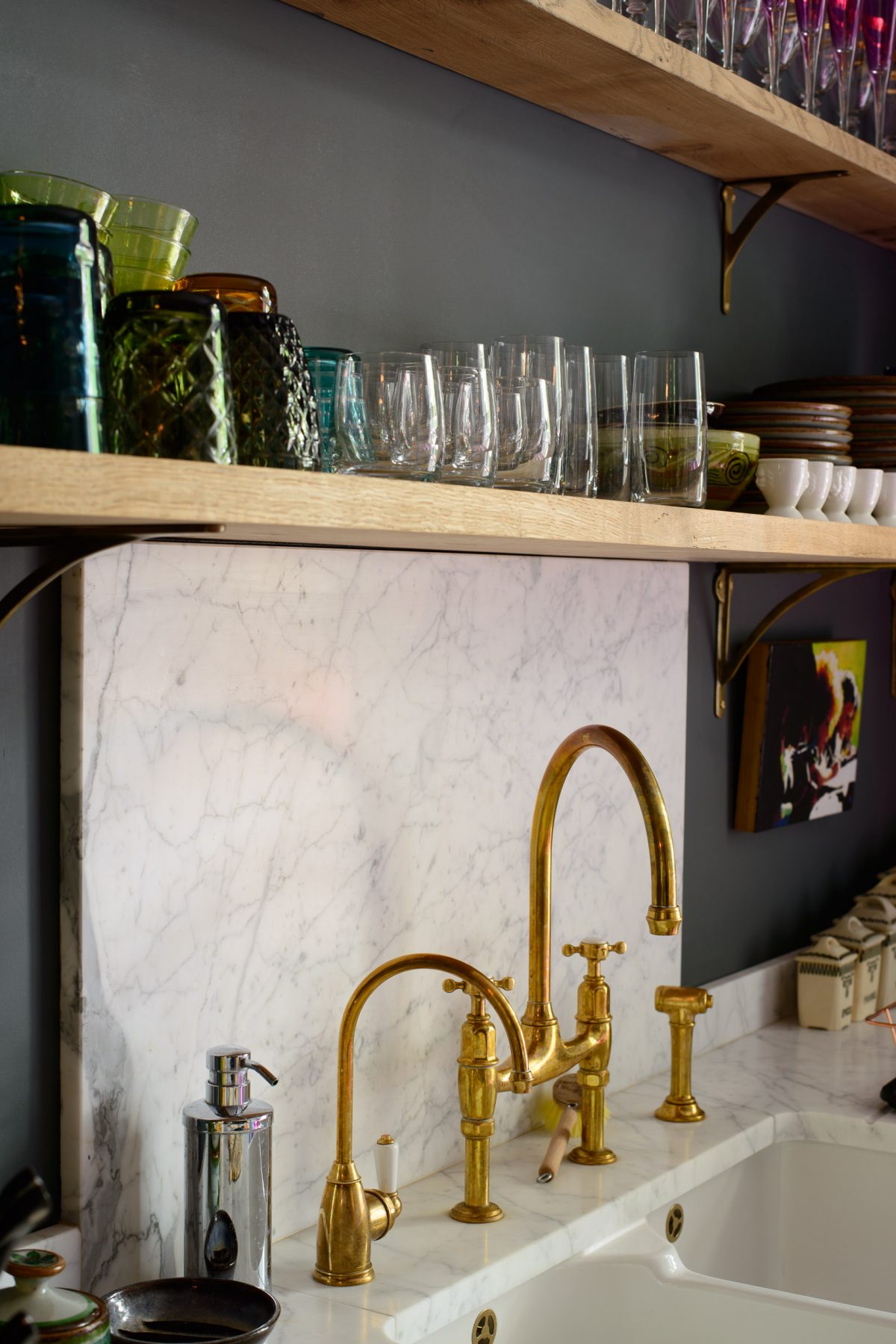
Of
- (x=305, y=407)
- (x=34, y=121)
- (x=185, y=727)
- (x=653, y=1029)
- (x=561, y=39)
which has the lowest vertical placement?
(x=653, y=1029)

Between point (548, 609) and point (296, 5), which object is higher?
point (296, 5)

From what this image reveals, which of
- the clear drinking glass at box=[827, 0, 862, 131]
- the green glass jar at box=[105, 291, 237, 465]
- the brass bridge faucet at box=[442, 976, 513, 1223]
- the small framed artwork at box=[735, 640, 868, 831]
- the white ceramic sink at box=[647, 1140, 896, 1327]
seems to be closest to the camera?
the green glass jar at box=[105, 291, 237, 465]

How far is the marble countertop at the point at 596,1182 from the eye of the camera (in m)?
1.23

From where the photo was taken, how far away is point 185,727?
122 centimetres

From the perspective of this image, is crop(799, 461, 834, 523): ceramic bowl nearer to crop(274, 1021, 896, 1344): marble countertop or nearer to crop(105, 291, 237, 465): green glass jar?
crop(274, 1021, 896, 1344): marble countertop

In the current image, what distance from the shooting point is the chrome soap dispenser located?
1.16m

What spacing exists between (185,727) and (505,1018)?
1.29ft

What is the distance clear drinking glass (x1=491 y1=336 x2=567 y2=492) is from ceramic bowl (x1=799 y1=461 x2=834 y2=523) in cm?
48

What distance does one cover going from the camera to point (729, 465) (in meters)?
1.61

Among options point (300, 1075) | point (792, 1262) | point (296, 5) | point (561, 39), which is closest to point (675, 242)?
point (561, 39)

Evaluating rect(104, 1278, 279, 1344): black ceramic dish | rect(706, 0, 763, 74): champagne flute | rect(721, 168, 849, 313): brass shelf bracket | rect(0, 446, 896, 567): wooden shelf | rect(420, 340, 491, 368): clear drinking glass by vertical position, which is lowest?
rect(104, 1278, 279, 1344): black ceramic dish

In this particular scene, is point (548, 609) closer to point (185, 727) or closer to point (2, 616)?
point (185, 727)

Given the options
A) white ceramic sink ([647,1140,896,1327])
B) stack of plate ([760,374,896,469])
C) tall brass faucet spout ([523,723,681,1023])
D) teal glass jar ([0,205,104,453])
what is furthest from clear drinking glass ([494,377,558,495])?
white ceramic sink ([647,1140,896,1327])

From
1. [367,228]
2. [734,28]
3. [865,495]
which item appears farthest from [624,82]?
[865,495]
